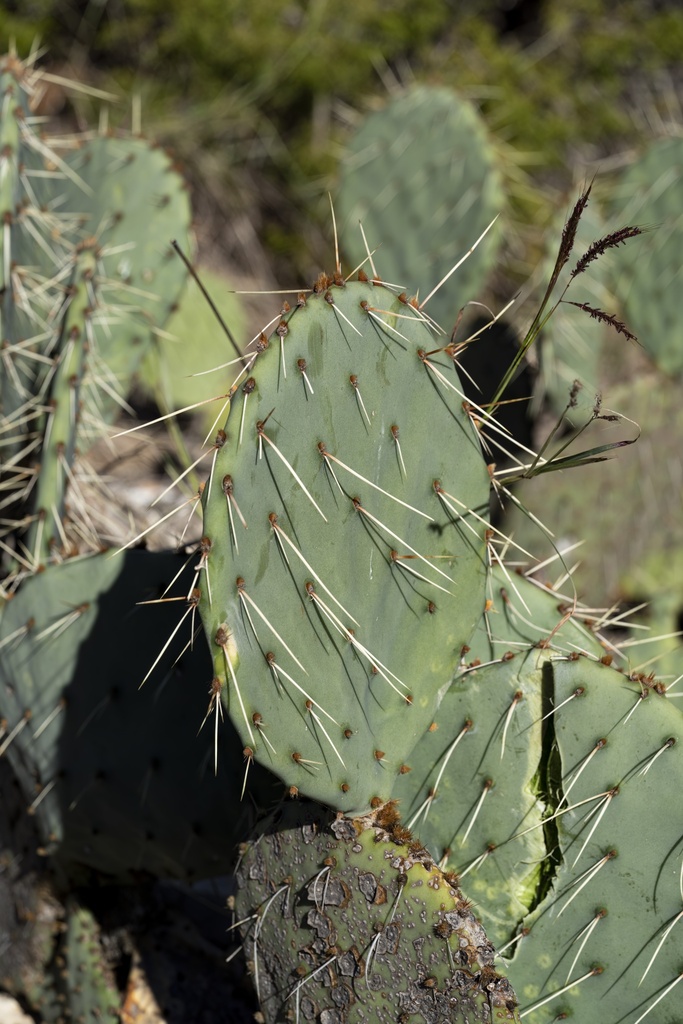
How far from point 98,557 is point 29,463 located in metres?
0.57

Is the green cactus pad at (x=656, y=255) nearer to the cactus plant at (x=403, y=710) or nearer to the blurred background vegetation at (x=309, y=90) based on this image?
the blurred background vegetation at (x=309, y=90)

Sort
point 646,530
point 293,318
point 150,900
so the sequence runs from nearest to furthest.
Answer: point 293,318
point 150,900
point 646,530

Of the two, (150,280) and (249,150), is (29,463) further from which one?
(249,150)

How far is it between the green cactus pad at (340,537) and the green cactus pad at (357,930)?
0.23 ft

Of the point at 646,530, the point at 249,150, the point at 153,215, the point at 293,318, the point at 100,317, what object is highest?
the point at 293,318

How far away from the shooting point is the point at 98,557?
5.16ft

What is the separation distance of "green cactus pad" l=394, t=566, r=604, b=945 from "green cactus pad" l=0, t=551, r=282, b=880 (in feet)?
0.83

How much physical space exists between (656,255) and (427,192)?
0.70 meters

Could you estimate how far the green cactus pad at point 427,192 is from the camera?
9.62ft

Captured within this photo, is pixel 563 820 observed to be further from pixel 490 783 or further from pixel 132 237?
pixel 132 237

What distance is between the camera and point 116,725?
5.14ft

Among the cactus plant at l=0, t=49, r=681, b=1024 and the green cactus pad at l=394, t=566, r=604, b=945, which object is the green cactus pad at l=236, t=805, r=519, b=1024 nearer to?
the cactus plant at l=0, t=49, r=681, b=1024

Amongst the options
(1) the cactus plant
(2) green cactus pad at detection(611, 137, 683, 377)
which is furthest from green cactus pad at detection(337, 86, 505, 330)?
(1) the cactus plant

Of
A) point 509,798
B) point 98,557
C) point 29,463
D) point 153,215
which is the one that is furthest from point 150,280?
point 509,798
